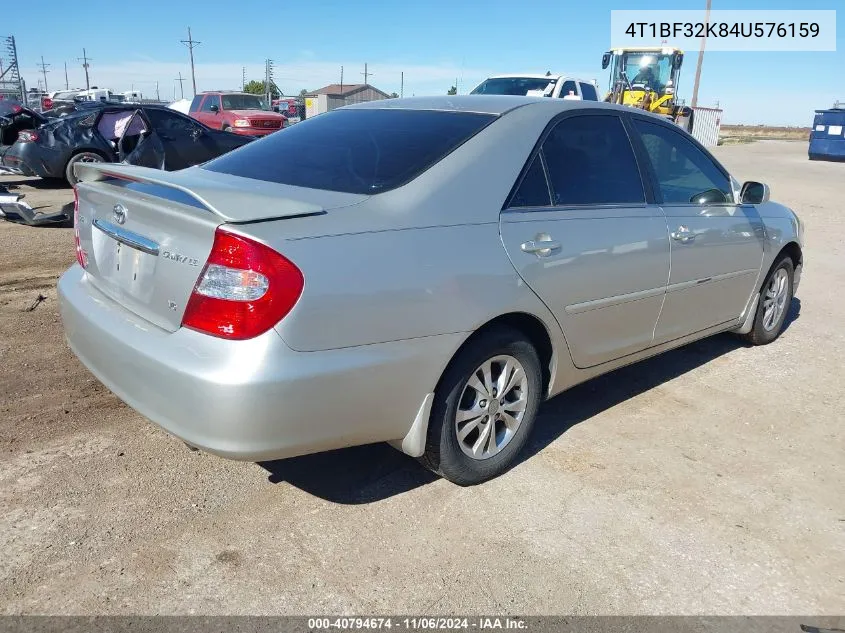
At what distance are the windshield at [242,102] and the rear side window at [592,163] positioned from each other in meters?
18.7

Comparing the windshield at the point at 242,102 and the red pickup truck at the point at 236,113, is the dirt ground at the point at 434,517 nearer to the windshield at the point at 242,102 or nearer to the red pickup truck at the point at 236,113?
the red pickup truck at the point at 236,113

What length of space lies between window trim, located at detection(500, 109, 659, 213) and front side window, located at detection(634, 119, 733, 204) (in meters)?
0.11

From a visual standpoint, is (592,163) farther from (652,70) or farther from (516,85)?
(652,70)

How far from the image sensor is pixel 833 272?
7906 mm

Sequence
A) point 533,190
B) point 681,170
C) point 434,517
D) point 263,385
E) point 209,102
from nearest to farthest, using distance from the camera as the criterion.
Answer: point 263,385 < point 434,517 < point 533,190 < point 681,170 < point 209,102

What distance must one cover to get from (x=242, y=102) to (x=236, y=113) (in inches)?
A: 72.1

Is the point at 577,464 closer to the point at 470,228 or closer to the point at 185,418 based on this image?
the point at 470,228

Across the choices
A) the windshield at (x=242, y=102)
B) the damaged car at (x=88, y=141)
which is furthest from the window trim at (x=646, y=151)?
the windshield at (x=242, y=102)

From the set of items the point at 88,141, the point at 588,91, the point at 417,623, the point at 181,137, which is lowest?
the point at 417,623

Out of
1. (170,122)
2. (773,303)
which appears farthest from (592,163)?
(170,122)

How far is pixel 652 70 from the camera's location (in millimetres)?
21797

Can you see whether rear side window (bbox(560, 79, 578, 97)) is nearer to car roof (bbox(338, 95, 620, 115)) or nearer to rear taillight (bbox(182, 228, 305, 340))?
car roof (bbox(338, 95, 620, 115))

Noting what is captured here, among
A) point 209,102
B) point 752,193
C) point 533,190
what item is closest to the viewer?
point 533,190

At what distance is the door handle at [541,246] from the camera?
9.77 ft
